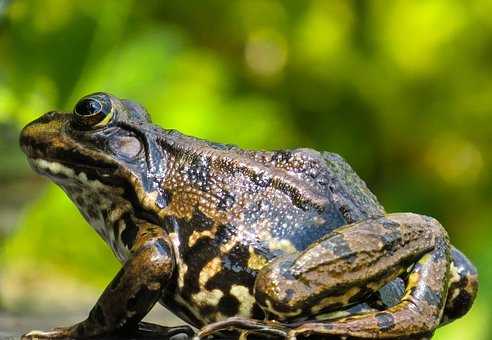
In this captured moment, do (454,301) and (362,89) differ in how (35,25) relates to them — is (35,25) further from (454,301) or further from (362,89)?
(454,301)

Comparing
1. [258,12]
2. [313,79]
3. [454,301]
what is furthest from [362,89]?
[454,301]

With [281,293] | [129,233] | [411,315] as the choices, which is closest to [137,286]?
[129,233]

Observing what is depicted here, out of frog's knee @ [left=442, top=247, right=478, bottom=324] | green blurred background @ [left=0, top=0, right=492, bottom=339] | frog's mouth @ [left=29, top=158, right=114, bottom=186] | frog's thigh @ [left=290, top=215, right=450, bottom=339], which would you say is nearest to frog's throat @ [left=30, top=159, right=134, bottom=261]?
frog's mouth @ [left=29, top=158, right=114, bottom=186]

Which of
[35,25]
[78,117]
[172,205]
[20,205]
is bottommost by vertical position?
[20,205]

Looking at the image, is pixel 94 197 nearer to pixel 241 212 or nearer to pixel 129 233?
pixel 129 233

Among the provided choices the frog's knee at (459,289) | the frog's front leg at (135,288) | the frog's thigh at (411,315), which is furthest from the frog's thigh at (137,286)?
the frog's knee at (459,289)

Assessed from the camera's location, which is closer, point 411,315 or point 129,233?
point 411,315
